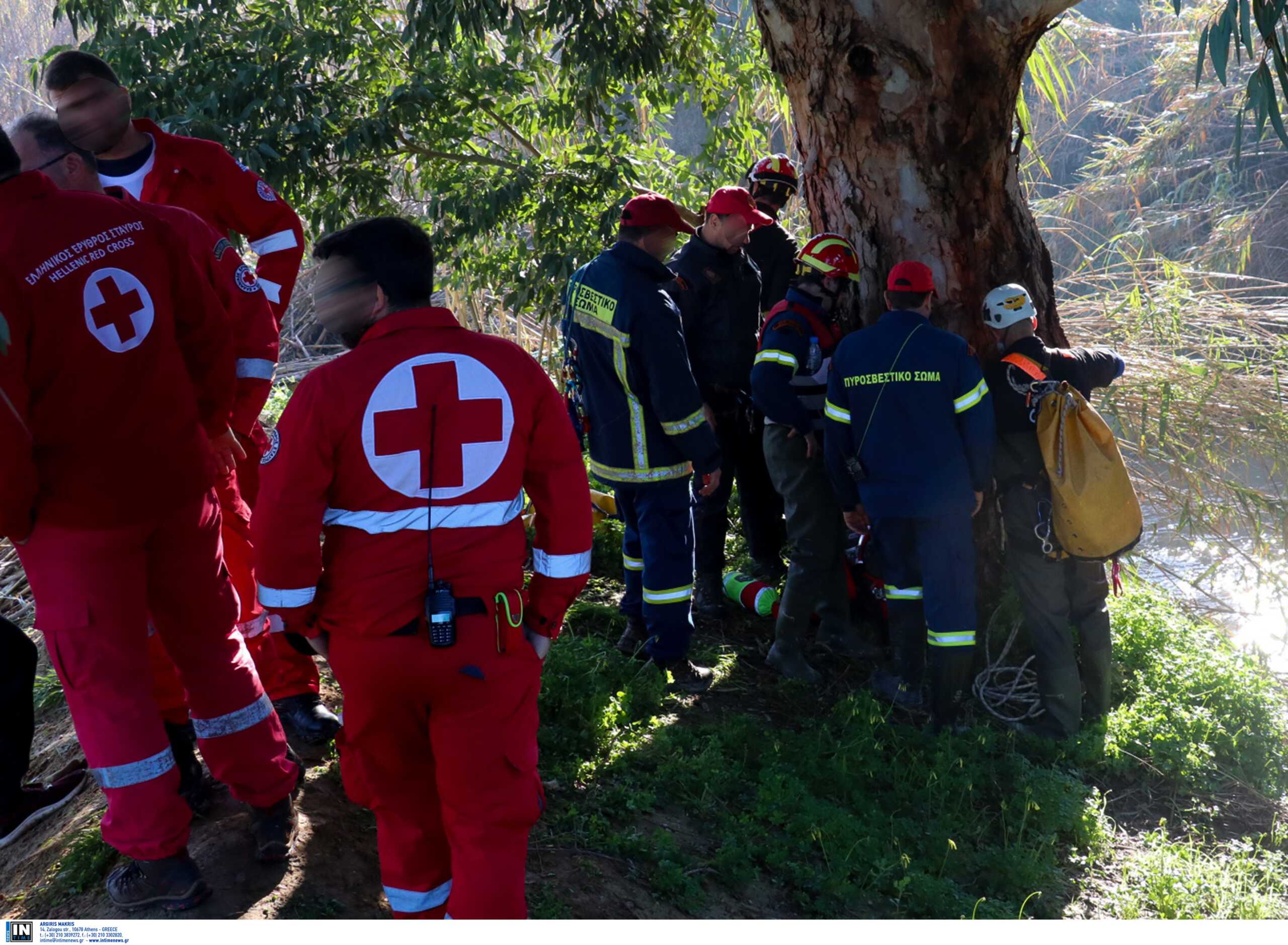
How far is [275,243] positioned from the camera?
3.80m

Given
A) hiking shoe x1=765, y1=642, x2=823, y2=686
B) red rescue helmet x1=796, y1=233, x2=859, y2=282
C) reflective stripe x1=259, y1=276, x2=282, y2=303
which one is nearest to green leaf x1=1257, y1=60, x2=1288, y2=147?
red rescue helmet x1=796, y1=233, x2=859, y2=282

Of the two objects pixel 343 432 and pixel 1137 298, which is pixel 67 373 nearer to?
pixel 343 432

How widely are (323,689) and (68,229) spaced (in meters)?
2.35

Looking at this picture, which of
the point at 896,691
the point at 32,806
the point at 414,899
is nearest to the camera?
the point at 414,899

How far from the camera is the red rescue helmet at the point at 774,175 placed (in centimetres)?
598

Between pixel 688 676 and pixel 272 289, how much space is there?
255 centimetres

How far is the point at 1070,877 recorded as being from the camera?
4.12m

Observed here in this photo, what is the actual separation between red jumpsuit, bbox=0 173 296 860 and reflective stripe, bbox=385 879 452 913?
25.7 inches

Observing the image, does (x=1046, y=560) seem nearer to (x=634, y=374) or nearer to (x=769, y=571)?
(x=769, y=571)

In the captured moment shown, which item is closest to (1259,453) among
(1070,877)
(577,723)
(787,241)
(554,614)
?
(787,241)

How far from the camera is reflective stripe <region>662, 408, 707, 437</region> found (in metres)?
4.49

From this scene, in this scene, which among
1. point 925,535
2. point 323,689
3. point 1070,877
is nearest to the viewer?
point 1070,877

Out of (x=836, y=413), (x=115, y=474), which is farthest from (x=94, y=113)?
(x=836, y=413)

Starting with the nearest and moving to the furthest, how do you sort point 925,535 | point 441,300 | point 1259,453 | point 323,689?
point 323,689 → point 925,535 → point 1259,453 → point 441,300
